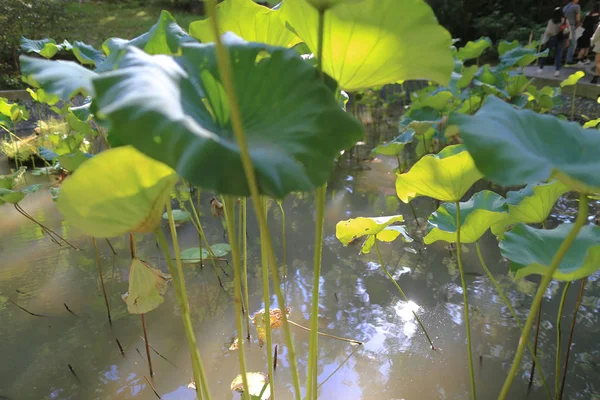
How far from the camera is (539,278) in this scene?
1.50 metres

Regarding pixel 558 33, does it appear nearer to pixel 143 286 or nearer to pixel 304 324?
pixel 304 324

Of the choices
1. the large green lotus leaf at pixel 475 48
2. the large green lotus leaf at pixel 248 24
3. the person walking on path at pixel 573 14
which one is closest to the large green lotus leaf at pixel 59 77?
the large green lotus leaf at pixel 248 24

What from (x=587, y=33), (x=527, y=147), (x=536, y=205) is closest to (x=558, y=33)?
(x=587, y=33)

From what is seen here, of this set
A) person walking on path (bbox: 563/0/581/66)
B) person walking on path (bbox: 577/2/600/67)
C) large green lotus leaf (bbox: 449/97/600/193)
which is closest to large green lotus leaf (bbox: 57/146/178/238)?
large green lotus leaf (bbox: 449/97/600/193)

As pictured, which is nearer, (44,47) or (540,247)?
(540,247)

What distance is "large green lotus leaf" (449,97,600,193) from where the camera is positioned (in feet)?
1.38

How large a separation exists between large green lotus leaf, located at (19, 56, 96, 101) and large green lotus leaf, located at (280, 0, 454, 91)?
0.29m

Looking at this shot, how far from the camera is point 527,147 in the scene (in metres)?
0.49

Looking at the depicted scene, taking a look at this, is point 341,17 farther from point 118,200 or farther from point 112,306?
point 112,306

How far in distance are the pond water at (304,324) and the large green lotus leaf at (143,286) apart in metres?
0.39

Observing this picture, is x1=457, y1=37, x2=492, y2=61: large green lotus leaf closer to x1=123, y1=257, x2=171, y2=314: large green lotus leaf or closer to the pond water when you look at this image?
the pond water

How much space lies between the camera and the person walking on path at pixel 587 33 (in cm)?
459

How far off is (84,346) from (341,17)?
1215mm

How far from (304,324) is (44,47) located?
5.03 ft
